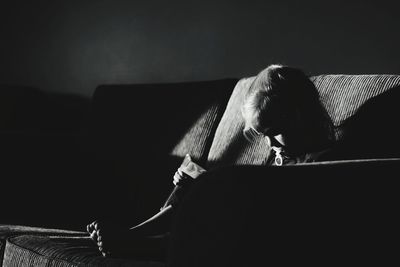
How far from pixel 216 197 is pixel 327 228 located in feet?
0.46

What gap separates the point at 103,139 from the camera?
82.1 inches

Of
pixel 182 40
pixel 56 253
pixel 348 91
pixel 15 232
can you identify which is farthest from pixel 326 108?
pixel 182 40

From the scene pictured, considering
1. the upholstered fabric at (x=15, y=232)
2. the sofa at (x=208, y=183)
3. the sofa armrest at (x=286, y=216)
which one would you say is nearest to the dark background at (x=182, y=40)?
the sofa at (x=208, y=183)

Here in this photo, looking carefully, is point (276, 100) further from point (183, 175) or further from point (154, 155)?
point (154, 155)

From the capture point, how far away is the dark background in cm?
193

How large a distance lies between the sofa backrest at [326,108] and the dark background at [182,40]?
403 mm

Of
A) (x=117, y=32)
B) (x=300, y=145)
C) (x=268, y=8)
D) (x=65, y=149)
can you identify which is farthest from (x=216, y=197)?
(x=117, y=32)

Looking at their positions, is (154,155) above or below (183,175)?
above

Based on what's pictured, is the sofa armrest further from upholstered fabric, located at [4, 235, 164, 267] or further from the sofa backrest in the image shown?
the sofa backrest

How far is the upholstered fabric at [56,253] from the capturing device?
3.74 ft

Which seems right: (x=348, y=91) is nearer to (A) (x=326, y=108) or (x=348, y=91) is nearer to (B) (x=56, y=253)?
(A) (x=326, y=108)

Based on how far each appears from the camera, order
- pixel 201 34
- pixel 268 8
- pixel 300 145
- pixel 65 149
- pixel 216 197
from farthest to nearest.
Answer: pixel 201 34
pixel 268 8
pixel 65 149
pixel 300 145
pixel 216 197

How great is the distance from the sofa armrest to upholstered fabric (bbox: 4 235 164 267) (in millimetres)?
398

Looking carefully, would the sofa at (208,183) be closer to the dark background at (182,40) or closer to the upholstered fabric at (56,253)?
the upholstered fabric at (56,253)
